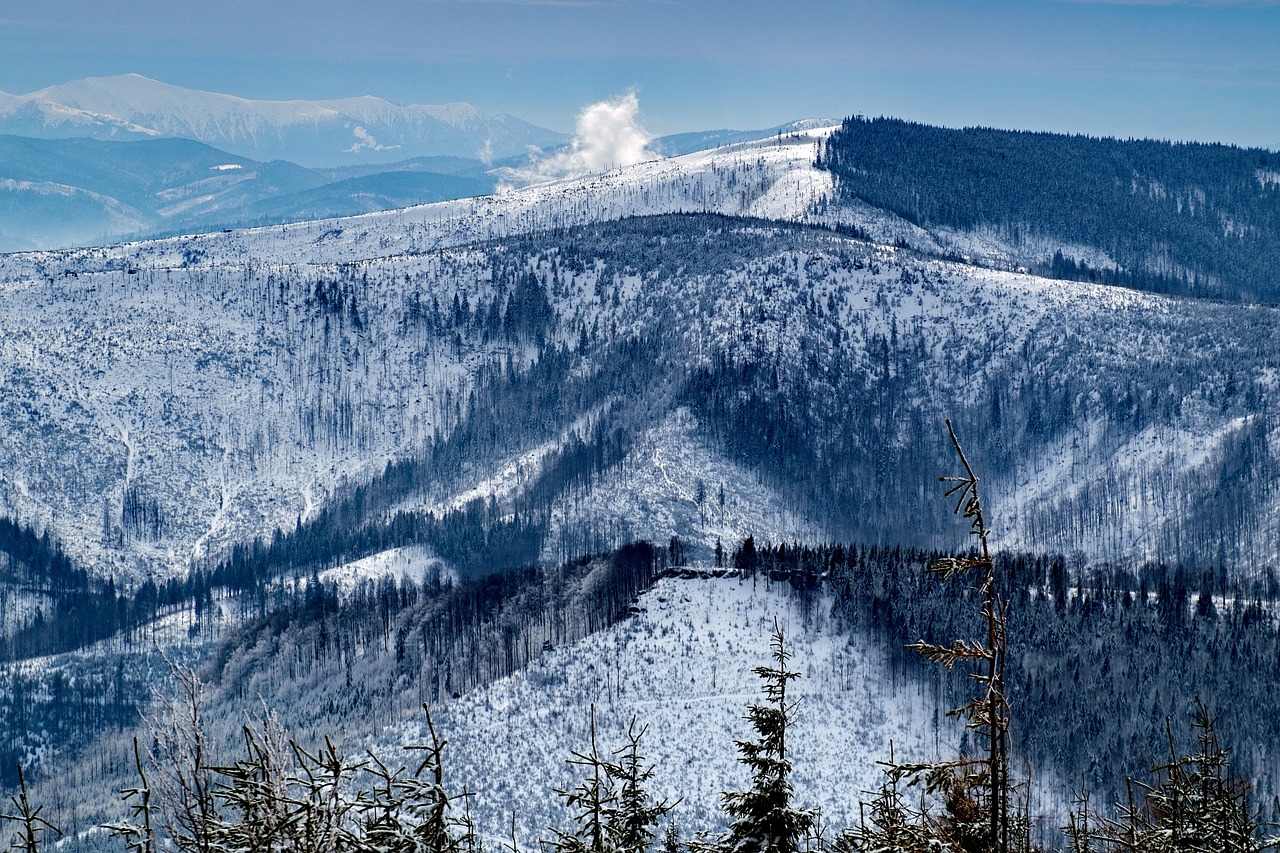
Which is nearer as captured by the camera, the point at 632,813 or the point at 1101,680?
the point at 632,813

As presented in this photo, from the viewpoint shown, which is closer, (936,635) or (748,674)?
(748,674)

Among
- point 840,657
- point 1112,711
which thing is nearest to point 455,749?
point 840,657

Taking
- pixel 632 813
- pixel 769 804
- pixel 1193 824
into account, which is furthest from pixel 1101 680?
pixel 769 804

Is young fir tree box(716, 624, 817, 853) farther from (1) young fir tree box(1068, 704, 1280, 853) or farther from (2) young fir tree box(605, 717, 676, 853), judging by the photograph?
(1) young fir tree box(1068, 704, 1280, 853)

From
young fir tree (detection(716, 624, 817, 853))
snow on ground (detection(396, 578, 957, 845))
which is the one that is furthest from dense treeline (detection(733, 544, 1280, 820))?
young fir tree (detection(716, 624, 817, 853))

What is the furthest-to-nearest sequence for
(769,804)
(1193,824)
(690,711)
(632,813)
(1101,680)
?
(1101,680), (690,711), (632,813), (1193,824), (769,804)

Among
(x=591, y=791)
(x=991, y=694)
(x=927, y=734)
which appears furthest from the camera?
(x=927, y=734)

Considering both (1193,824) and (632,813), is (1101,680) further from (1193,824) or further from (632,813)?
(632,813)

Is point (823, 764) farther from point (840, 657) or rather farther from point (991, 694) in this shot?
point (991, 694)
